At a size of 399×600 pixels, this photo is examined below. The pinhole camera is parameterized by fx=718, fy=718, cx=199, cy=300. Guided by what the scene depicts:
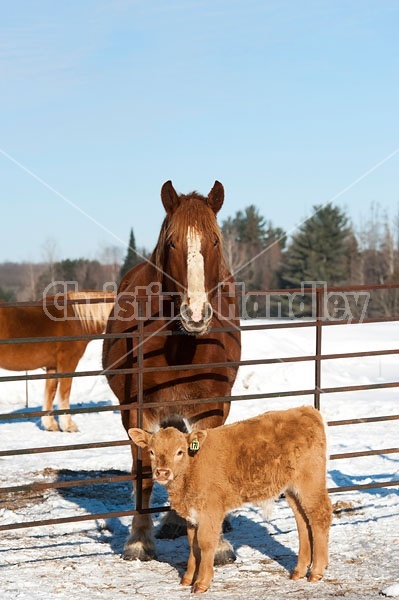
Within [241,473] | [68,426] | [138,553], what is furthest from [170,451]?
[68,426]

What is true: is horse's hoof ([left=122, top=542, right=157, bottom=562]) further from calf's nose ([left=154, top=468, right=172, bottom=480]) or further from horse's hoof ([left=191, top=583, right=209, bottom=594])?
calf's nose ([left=154, top=468, right=172, bottom=480])

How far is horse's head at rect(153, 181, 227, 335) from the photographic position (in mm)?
4355

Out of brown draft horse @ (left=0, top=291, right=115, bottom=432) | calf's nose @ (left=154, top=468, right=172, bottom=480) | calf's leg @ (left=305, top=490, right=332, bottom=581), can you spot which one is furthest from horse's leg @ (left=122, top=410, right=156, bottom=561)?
brown draft horse @ (left=0, top=291, right=115, bottom=432)

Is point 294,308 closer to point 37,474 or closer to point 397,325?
point 397,325

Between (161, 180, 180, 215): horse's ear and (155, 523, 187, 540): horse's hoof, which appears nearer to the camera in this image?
(161, 180, 180, 215): horse's ear

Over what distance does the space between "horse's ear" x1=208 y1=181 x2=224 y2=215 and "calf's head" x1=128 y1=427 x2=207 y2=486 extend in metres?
1.71

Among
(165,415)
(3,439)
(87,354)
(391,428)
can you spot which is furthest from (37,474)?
(87,354)

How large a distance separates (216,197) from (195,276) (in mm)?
861

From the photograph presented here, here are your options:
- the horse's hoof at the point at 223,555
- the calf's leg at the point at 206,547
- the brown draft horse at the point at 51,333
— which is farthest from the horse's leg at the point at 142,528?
the brown draft horse at the point at 51,333

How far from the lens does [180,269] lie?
4723 millimetres

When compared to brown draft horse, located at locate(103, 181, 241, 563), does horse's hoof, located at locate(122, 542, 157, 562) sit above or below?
below

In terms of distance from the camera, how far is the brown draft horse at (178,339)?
4664mm

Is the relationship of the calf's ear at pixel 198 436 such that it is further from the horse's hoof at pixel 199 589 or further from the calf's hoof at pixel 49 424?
the calf's hoof at pixel 49 424

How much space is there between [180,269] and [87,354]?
1201 centimetres
